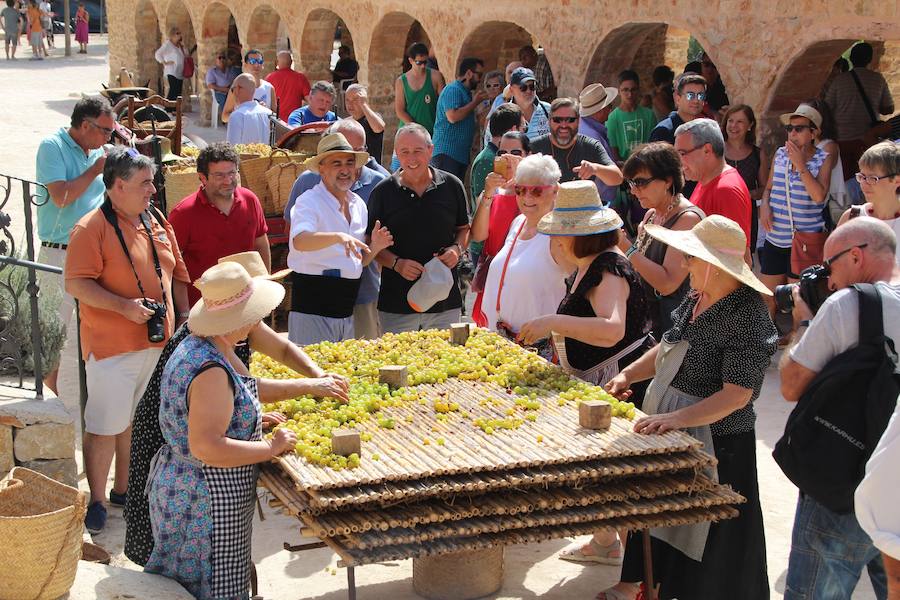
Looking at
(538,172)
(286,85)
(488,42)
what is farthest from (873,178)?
(286,85)

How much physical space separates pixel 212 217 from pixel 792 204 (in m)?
4.16

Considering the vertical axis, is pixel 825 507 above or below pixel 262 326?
below

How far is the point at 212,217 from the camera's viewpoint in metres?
6.01

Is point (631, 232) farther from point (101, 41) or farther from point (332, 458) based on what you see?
point (101, 41)

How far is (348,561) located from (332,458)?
0.34 meters

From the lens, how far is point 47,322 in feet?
20.1

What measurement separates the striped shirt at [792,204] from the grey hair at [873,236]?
163 inches

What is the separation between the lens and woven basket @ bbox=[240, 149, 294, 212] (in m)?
8.11

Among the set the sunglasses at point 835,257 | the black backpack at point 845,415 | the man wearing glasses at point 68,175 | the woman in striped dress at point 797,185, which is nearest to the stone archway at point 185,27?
the man wearing glasses at point 68,175

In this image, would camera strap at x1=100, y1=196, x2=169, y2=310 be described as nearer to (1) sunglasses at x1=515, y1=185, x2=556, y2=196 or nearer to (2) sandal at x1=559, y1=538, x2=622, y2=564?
Result: (1) sunglasses at x1=515, y1=185, x2=556, y2=196

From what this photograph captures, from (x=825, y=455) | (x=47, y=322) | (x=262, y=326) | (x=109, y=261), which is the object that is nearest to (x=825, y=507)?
(x=825, y=455)

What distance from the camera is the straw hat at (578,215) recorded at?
4535 millimetres

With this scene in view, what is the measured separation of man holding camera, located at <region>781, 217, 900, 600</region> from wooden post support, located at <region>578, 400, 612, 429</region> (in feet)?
2.02

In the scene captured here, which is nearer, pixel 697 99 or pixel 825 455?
pixel 825 455
